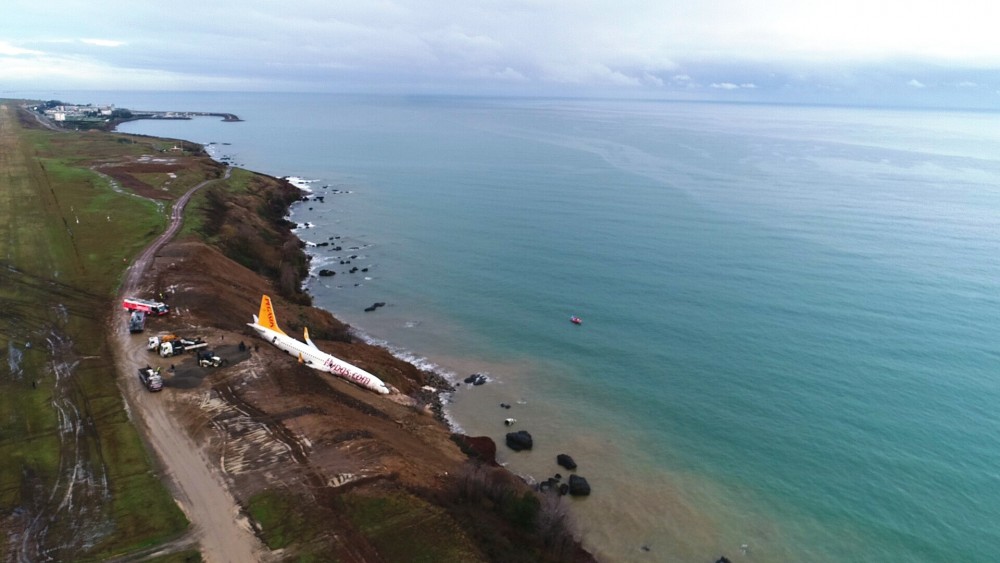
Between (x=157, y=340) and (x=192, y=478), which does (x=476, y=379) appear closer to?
(x=157, y=340)

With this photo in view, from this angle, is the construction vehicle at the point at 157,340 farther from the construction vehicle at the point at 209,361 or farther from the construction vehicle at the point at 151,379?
the construction vehicle at the point at 151,379

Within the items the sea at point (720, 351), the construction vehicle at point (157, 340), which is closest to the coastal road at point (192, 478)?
the construction vehicle at point (157, 340)

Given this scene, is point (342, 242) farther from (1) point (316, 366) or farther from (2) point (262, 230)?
(1) point (316, 366)

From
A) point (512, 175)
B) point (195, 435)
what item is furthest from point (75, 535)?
point (512, 175)

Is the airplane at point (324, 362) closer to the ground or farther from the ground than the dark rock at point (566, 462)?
farther from the ground

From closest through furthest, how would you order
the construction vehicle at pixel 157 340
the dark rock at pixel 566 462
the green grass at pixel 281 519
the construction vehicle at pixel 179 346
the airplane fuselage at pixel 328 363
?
the green grass at pixel 281 519 < the construction vehicle at pixel 179 346 < the dark rock at pixel 566 462 < the construction vehicle at pixel 157 340 < the airplane fuselage at pixel 328 363

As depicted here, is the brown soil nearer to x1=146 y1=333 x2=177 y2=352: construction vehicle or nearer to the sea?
x1=146 y1=333 x2=177 y2=352: construction vehicle

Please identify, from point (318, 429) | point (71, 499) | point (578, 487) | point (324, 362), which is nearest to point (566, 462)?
point (578, 487)

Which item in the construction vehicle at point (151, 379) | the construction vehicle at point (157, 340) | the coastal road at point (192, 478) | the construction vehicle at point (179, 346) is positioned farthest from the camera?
the construction vehicle at point (157, 340)
